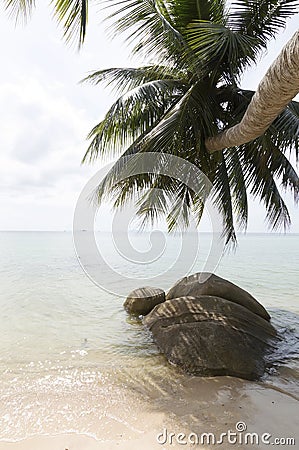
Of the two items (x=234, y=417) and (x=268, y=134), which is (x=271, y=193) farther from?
(x=234, y=417)

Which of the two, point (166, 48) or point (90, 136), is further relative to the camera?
point (90, 136)

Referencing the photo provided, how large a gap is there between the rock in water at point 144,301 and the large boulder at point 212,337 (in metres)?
1.44

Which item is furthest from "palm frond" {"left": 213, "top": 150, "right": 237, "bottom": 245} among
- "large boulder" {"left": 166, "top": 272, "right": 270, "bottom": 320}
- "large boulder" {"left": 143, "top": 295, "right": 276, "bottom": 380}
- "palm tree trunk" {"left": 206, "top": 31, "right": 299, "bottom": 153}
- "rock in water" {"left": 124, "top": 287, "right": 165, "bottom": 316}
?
"palm tree trunk" {"left": 206, "top": 31, "right": 299, "bottom": 153}

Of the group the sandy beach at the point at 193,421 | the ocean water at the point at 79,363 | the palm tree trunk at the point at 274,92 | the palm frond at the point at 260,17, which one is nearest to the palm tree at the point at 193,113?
the palm frond at the point at 260,17

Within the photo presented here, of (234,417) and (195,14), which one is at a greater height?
(195,14)

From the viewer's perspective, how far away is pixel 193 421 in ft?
12.0

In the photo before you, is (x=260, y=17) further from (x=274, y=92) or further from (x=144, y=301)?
(x=144, y=301)

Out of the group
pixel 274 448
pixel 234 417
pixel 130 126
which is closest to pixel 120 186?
pixel 130 126

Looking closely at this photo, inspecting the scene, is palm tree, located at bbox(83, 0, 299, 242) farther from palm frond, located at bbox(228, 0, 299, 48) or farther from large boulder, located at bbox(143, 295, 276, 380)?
large boulder, located at bbox(143, 295, 276, 380)

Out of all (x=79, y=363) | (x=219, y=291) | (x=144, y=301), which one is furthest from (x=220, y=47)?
(x=144, y=301)

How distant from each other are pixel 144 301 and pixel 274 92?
20.4 ft

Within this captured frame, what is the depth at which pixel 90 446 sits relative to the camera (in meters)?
3.24

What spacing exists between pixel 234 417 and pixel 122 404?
4.26ft

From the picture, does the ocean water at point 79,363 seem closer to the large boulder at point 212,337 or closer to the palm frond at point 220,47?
the large boulder at point 212,337
